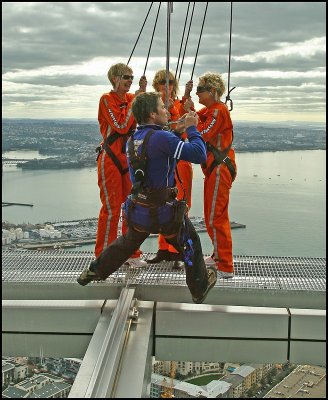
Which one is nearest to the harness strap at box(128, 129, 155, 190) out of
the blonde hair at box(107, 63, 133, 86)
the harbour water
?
the blonde hair at box(107, 63, 133, 86)

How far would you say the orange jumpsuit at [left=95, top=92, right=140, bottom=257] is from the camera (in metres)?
2.83

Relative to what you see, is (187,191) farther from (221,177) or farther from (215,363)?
(215,363)

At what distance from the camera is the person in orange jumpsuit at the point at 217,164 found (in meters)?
2.80

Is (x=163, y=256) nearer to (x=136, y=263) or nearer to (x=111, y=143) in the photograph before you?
(x=136, y=263)

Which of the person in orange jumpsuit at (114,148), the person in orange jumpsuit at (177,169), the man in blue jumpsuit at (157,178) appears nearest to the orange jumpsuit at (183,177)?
the person in orange jumpsuit at (177,169)

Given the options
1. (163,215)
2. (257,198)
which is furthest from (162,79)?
(257,198)

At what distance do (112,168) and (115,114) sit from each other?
30cm

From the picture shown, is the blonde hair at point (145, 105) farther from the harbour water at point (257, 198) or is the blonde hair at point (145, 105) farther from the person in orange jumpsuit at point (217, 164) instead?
the harbour water at point (257, 198)

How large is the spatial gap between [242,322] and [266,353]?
211 mm

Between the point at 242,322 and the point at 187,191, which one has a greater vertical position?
the point at 187,191

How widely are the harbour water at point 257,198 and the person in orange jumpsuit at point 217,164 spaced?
82 centimetres

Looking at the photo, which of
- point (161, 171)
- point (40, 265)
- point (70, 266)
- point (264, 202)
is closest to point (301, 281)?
point (161, 171)

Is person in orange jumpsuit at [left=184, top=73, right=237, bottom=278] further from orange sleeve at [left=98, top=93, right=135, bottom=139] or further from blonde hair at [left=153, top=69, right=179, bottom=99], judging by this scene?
orange sleeve at [left=98, top=93, right=135, bottom=139]

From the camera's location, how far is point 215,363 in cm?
273
